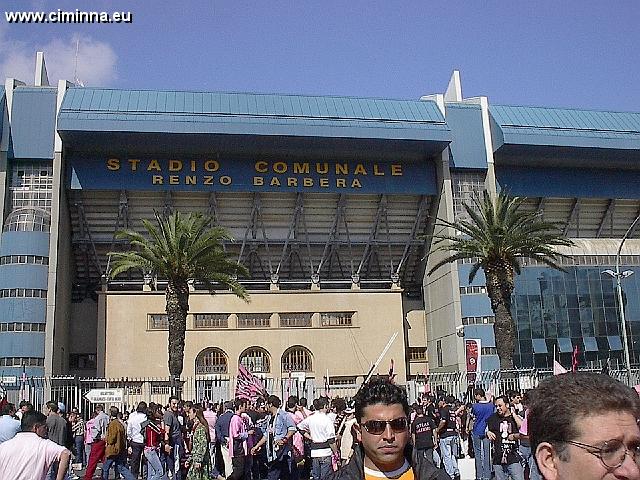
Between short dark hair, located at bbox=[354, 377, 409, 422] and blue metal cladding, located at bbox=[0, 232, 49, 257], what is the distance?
1619 inches

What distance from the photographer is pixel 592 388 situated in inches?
86.0

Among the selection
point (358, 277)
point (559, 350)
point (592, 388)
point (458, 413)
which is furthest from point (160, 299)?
point (592, 388)

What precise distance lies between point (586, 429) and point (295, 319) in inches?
1787

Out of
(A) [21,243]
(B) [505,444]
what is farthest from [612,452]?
(A) [21,243]

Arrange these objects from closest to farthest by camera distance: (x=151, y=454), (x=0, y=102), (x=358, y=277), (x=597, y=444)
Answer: (x=597, y=444) < (x=151, y=454) < (x=0, y=102) < (x=358, y=277)

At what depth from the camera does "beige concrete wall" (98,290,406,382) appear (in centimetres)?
4491

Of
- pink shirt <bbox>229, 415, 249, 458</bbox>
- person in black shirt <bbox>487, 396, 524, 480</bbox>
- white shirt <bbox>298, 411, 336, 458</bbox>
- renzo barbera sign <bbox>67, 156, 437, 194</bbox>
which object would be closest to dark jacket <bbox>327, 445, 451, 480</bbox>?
person in black shirt <bbox>487, 396, 524, 480</bbox>

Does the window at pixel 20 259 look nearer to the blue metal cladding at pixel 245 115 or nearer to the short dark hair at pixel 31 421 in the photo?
the blue metal cladding at pixel 245 115

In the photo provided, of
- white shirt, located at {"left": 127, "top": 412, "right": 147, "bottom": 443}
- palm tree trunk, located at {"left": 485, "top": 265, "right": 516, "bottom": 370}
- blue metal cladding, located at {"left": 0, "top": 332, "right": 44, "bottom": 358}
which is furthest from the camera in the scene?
blue metal cladding, located at {"left": 0, "top": 332, "right": 44, "bottom": 358}

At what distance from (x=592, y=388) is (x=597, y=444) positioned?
0.16m

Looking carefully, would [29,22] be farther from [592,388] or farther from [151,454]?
[592,388]

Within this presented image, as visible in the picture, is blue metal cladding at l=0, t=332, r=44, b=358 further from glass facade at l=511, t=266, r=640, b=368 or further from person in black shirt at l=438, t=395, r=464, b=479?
person in black shirt at l=438, t=395, r=464, b=479

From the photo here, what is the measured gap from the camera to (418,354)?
50656 mm

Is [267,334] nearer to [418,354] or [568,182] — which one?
[418,354]
